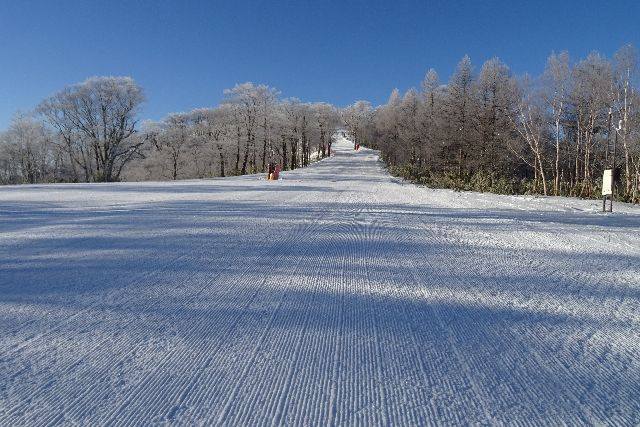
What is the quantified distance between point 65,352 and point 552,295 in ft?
11.8

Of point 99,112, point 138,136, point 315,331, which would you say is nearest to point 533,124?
point 315,331

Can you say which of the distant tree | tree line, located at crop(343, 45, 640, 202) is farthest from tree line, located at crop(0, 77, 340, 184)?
tree line, located at crop(343, 45, 640, 202)

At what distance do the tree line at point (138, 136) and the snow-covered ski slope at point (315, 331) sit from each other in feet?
86.9

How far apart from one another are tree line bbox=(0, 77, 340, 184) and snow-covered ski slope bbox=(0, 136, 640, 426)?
26484 millimetres

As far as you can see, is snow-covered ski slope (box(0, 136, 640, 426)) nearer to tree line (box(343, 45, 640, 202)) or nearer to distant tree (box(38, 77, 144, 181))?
tree line (box(343, 45, 640, 202))

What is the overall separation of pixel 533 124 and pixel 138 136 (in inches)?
1848

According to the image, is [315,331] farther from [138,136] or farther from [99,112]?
[138,136]

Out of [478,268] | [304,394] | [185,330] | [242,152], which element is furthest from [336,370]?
[242,152]

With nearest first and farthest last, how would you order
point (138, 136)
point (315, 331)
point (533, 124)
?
1. point (315, 331)
2. point (533, 124)
3. point (138, 136)

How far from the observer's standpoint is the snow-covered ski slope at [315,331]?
5.65 feet

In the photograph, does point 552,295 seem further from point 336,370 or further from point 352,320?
point 336,370

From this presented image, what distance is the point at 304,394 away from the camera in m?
1.81

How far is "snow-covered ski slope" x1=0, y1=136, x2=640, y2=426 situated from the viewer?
5.65 ft

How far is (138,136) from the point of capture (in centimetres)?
5019
